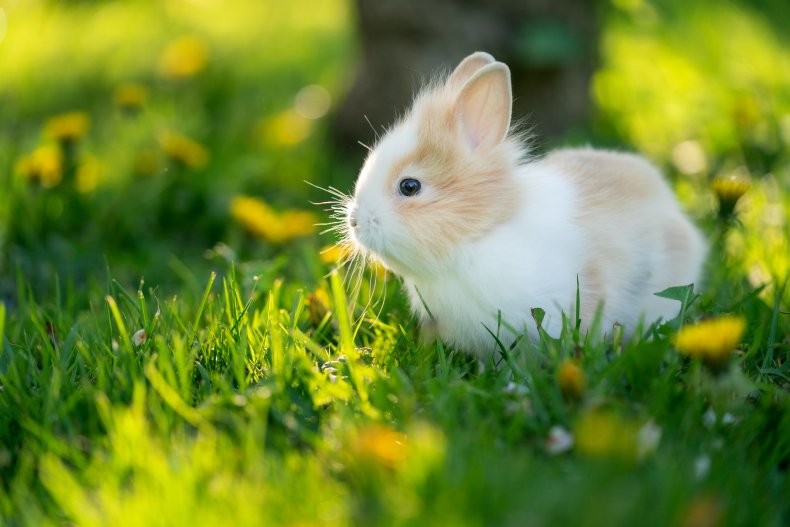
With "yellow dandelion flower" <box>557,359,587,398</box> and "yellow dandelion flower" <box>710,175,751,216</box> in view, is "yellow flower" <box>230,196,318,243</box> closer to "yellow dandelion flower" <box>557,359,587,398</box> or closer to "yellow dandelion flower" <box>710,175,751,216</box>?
"yellow dandelion flower" <box>710,175,751,216</box>

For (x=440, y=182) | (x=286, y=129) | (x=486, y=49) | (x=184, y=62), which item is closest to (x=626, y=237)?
(x=440, y=182)

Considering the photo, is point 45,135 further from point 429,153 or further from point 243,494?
point 243,494

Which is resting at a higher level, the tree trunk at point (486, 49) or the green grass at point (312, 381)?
the tree trunk at point (486, 49)

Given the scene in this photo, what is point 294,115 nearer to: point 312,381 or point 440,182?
point 440,182

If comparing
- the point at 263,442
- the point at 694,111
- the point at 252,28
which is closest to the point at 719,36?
the point at 694,111

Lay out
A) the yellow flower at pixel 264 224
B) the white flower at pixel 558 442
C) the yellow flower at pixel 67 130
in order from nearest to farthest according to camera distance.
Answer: the white flower at pixel 558 442, the yellow flower at pixel 264 224, the yellow flower at pixel 67 130

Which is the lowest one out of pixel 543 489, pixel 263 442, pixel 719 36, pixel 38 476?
pixel 38 476

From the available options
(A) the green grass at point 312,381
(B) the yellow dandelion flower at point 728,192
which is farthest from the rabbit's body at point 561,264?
(B) the yellow dandelion flower at point 728,192

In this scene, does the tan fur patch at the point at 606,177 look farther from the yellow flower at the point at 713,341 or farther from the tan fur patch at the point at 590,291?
the yellow flower at the point at 713,341
